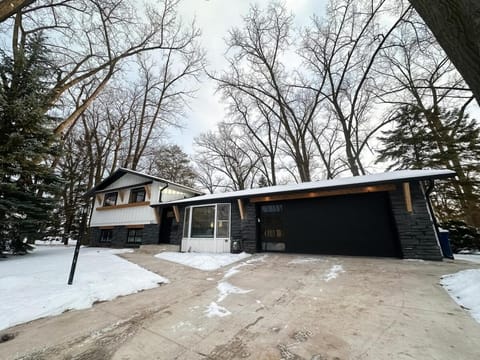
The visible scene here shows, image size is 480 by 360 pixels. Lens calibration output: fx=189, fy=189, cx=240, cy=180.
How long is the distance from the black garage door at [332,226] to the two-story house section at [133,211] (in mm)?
5128

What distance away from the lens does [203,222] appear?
8.21 metres

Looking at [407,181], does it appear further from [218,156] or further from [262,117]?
[218,156]

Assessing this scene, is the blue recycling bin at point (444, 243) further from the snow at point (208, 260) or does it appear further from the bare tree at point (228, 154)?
the bare tree at point (228, 154)

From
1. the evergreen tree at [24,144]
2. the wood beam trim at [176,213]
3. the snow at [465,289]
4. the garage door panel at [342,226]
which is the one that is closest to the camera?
the snow at [465,289]

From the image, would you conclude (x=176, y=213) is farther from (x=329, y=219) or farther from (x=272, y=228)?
(x=329, y=219)

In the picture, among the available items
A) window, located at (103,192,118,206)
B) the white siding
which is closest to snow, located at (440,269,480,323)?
the white siding

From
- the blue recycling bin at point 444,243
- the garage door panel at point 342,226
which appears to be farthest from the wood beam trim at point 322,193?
the blue recycling bin at point 444,243

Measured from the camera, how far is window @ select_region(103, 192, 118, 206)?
1233 cm

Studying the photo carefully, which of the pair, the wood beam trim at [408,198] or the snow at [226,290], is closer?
the snow at [226,290]

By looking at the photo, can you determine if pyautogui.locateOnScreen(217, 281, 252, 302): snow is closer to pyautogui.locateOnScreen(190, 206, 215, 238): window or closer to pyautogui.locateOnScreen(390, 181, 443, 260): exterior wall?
pyautogui.locateOnScreen(190, 206, 215, 238): window

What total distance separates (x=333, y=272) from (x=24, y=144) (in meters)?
9.81

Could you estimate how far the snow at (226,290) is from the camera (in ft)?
10.5

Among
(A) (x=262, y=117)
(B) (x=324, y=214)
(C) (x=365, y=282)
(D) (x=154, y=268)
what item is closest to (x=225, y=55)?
(A) (x=262, y=117)

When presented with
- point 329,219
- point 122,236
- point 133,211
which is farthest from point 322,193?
point 122,236
